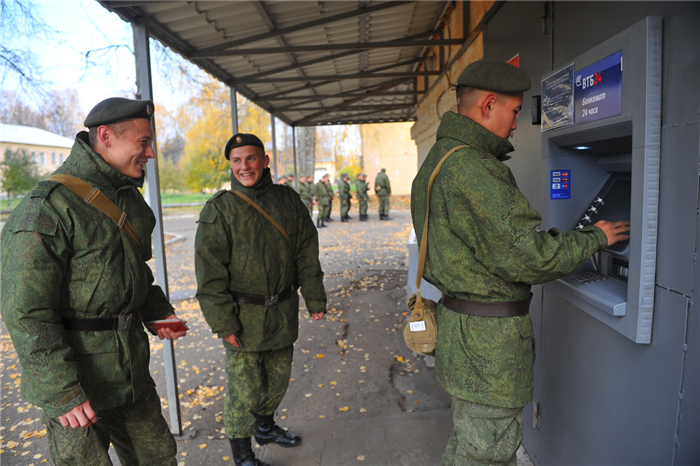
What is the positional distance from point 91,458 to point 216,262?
1.17 m

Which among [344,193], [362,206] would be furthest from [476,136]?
[362,206]

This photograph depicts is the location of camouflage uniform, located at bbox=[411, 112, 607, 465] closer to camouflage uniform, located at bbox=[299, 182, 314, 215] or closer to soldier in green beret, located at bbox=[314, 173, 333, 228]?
soldier in green beret, located at bbox=[314, 173, 333, 228]

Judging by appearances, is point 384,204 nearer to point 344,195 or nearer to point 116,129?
point 344,195

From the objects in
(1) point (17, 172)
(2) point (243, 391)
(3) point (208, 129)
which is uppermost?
(3) point (208, 129)

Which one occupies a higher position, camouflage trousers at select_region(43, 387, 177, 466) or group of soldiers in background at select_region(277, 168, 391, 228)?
group of soldiers in background at select_region(277, 168, 391, 228)

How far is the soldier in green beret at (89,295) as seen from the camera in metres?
1.52

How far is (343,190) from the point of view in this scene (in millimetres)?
17656

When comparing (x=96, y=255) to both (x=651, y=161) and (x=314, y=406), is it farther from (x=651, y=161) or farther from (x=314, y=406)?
(x=314, y=406)

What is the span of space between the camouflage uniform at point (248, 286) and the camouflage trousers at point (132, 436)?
646 millimetres

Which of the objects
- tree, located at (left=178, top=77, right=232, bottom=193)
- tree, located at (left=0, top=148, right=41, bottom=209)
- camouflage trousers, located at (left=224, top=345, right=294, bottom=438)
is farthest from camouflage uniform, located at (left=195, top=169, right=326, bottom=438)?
tree, located at (left=178, top=77, right=232, bottom=193)

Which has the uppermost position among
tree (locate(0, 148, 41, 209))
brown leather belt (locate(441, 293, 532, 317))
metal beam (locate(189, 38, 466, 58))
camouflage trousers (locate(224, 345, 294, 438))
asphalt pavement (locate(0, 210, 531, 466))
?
metal beam (locate(189, 38, 466, 58))

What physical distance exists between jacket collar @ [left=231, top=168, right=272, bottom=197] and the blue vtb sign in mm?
1837

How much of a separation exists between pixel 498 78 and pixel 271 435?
2632 mm

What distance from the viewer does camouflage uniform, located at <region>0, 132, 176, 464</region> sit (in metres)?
1.52
